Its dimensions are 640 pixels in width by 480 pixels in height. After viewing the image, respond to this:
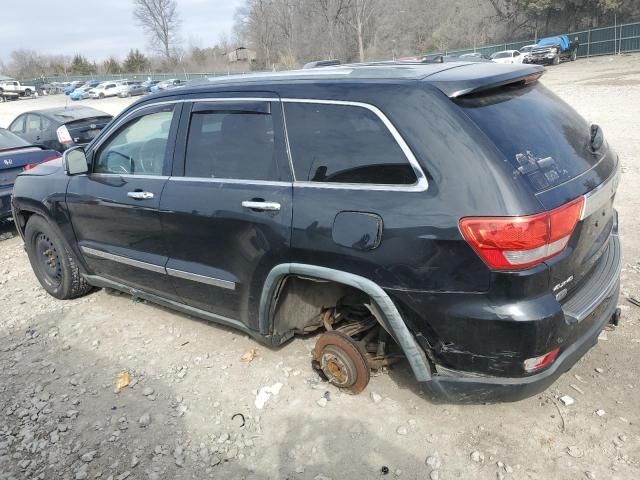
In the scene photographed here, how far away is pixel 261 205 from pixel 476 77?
133 cm

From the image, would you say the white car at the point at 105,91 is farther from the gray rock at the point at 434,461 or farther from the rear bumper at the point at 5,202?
the gray rock at the point at 434,461

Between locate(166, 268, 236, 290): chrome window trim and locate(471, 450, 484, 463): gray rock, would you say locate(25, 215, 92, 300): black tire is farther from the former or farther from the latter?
locate(471, 450, 484, 463): gray rock

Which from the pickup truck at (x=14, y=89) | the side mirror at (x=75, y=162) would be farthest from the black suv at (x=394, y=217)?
the pickup truck at (x=14, y=89)

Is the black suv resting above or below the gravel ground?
above

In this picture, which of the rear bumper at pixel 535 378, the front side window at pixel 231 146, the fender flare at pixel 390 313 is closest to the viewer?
the rear bumper at pixel 535 378

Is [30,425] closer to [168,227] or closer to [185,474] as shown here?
[185,474]

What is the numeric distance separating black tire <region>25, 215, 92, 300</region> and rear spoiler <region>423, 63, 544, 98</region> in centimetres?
360

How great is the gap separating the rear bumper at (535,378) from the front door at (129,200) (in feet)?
7.09

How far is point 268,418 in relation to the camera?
3059 mm

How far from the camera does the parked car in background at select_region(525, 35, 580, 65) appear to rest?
1463 inches

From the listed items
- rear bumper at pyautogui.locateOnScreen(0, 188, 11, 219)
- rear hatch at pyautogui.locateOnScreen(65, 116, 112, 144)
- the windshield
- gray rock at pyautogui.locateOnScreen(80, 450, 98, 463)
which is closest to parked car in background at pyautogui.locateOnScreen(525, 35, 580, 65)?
rear hatch at pyautogui.locateOnScreen(65, 116, 112, 144)

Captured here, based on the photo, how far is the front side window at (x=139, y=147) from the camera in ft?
11.9

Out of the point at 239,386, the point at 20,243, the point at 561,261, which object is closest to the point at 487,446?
the point at 561,261

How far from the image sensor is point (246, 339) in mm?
3904
